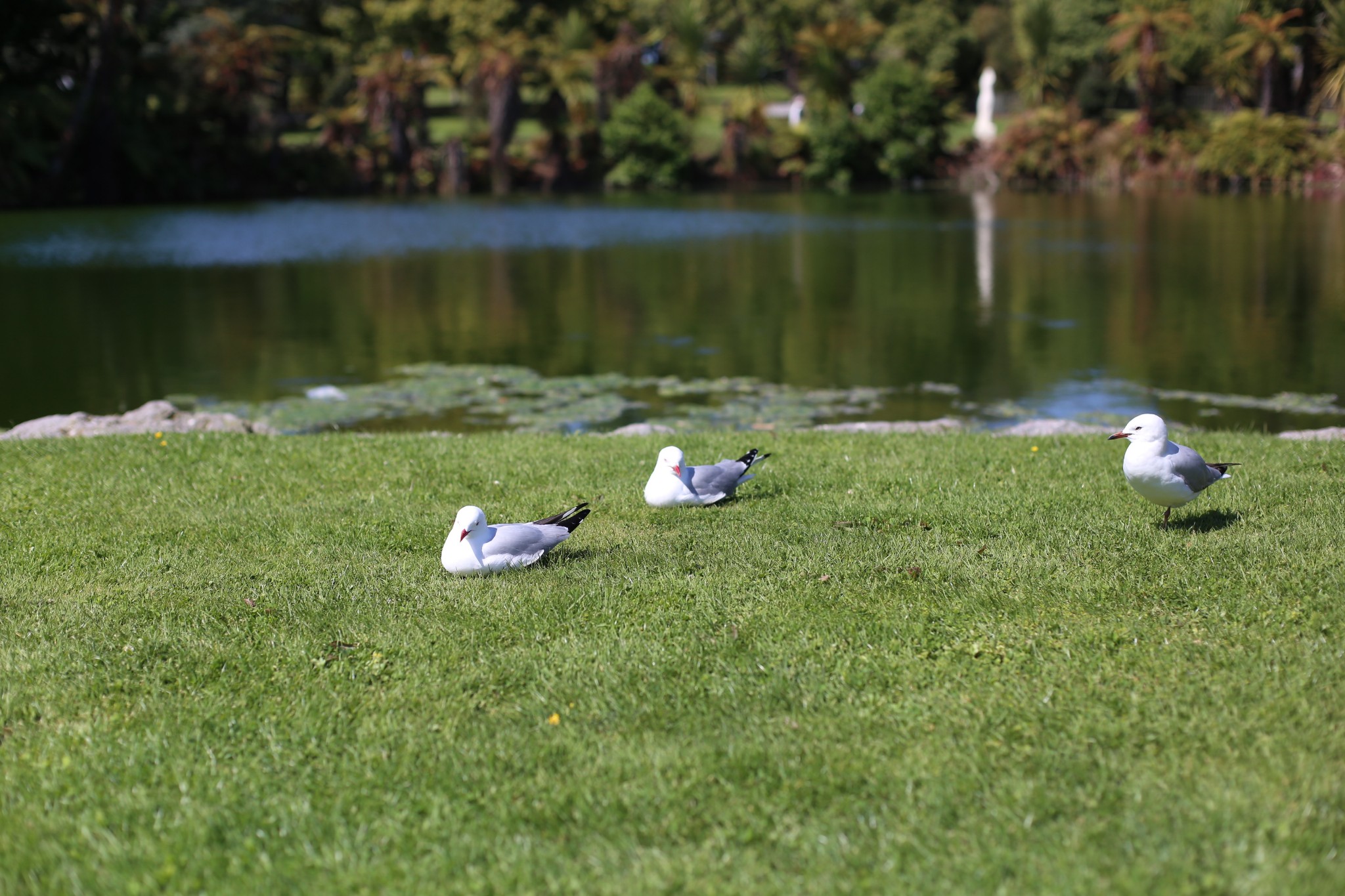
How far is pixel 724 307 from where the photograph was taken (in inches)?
963

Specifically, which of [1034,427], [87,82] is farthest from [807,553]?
[87,82]

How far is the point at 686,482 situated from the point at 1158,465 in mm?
3055

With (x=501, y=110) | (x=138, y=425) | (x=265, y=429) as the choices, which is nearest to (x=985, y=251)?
(x=265, y=429)

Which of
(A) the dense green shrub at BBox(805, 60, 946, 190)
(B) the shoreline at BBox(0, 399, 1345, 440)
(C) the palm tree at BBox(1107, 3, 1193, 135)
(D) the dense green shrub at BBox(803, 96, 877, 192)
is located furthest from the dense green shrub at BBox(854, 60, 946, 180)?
(B) the shoreline at BBox(0, 399, 1345, 440)

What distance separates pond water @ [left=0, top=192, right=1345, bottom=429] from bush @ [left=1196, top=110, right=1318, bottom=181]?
1011 centimetres

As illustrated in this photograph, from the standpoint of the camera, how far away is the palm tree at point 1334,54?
172 ft

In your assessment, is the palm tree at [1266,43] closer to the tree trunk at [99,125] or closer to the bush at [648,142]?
the bush at [648,142]

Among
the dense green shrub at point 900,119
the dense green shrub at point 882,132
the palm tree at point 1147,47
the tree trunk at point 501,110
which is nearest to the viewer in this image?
the palm tree at point 1147,47

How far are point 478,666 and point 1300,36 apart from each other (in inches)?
2567

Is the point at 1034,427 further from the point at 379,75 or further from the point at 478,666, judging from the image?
the point at 379,75

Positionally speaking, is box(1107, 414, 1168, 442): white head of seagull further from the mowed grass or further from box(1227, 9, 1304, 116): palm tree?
box(1227, 9, 1304, 116): palm tree

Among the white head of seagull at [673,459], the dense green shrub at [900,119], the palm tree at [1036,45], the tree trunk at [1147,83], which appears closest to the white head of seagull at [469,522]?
the white head of seagull at [673,459]

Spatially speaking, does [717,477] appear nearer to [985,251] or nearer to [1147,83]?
[985,251]

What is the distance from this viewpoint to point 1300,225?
36.5 meters
